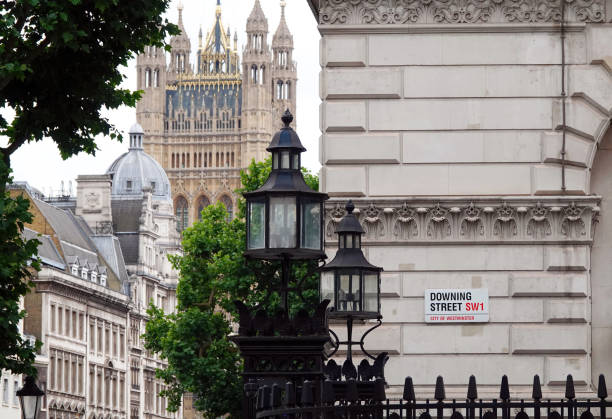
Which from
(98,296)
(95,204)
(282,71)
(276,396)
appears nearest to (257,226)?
(276,396)

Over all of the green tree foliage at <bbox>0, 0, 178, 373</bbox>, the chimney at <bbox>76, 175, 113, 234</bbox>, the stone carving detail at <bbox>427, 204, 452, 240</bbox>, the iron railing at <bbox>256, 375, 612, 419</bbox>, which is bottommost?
the iron railing at <bbox>256, 375, 612, 419</bbox>

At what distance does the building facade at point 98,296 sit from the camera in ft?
285

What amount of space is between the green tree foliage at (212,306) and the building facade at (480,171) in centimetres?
1923

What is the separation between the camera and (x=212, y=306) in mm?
51500

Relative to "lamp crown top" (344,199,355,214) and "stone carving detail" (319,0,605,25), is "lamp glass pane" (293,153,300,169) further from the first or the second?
"stone carving detail" (319,0,605,25)

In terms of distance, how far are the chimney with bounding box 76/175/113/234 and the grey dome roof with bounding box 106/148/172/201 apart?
2513 cm

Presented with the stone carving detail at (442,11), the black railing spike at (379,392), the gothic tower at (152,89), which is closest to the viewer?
the black railing spike at (379,392)

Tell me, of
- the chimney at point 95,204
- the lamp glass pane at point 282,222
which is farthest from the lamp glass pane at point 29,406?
the chimney at point 95,204

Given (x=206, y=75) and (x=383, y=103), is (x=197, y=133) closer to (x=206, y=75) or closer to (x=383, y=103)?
(x=206, y=75)

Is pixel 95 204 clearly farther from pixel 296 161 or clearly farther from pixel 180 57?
pixel 296 161

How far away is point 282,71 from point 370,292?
167 meters

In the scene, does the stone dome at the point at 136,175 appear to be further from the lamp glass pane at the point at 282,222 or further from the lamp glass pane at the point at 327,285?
the lamp glass pane at the point at 282,222

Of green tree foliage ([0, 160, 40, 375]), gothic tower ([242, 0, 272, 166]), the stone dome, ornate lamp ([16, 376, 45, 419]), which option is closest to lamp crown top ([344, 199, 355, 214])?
green tree foliage ([0, 160, 40, 375])

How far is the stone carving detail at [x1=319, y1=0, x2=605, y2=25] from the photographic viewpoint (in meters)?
22.4
